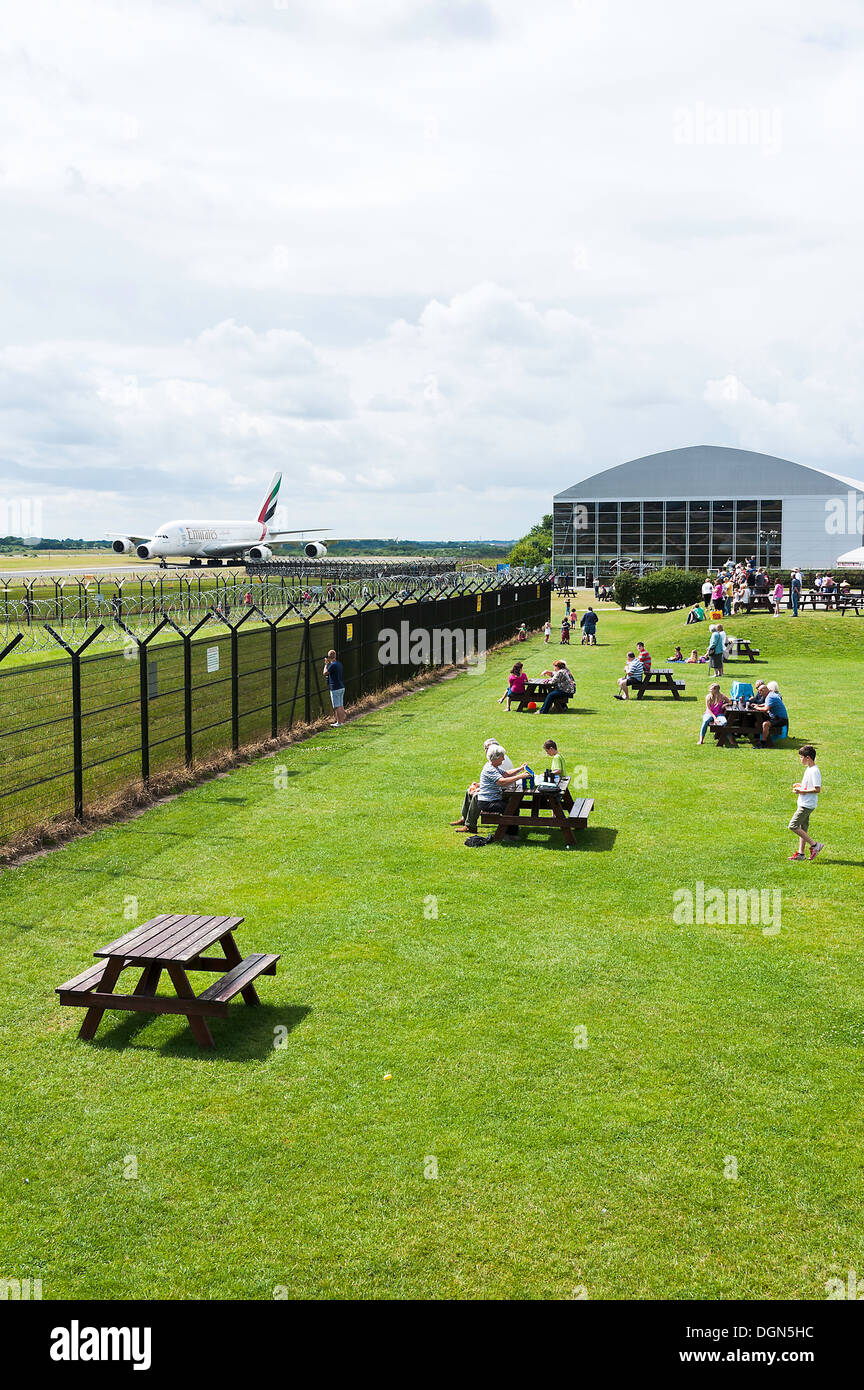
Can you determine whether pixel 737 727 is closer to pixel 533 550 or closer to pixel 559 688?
pixel 559 688

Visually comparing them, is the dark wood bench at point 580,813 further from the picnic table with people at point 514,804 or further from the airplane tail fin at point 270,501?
the airplane tail fin at point 270,501

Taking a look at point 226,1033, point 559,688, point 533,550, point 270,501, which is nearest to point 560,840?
point 226,1033

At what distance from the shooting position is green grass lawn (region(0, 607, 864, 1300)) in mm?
5410

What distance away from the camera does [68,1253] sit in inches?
213

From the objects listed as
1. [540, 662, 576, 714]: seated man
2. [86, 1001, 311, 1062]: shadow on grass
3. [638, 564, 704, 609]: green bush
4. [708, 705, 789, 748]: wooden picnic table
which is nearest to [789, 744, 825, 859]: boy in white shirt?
[86, 1001, 311, 1062]: shadow on grass

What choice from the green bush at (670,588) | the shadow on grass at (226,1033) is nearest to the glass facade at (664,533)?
the green bush at (670,588)

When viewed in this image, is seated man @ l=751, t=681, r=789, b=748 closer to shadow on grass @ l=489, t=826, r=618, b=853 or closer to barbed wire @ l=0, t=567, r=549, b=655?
shadow on grass @ l=489, t=826, r=618, b=853

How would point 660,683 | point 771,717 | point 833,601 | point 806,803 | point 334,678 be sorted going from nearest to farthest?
point 806,803 < point 771,717 < point 334,678 < point 660,683 < point 833,601

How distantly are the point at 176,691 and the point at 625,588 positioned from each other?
4798 cm

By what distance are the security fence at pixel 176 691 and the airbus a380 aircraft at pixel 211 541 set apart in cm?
4485

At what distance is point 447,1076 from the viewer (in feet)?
23.5

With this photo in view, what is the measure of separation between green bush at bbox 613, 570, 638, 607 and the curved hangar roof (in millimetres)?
26428

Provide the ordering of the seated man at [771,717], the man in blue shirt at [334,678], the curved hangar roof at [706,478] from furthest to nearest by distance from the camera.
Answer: the curved hangar roof at [706,478], the man in blue shirt at [334,678], the seated man at [771,717]

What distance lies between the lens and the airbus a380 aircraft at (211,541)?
8450 centimetres
